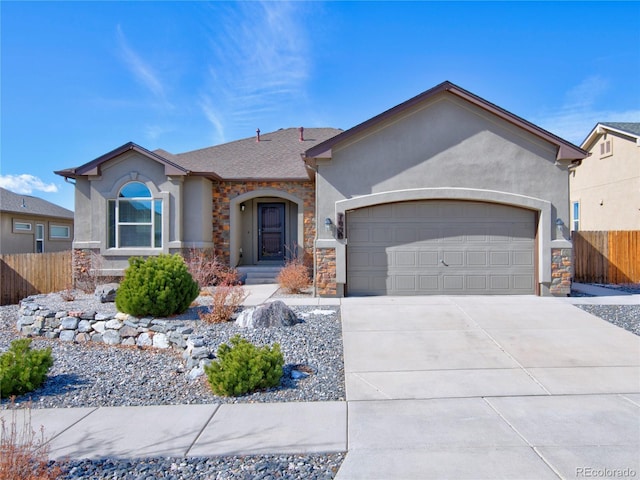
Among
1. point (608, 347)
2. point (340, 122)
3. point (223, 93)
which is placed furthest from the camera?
point (340, 122)

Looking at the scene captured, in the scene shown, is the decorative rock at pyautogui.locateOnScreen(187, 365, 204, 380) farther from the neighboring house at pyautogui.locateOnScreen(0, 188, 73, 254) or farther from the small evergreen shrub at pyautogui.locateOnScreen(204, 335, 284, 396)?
the neighboring house at pyautogui.locateOnScreen(0, 188, 73, 254)

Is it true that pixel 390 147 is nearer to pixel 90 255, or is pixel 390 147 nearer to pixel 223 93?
pixel 223 93

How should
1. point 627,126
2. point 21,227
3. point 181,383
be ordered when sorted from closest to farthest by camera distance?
point 181,383 < point 627,126 < point 21,227

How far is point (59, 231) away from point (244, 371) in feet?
80.0

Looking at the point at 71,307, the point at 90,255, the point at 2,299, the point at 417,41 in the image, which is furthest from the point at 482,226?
the point at 2,299

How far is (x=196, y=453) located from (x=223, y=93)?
1313 centimetres

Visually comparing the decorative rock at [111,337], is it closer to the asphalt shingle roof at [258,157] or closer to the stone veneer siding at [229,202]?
the stone veneer siding at [229,202]

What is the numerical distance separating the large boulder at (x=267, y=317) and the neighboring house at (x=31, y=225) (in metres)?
17.6

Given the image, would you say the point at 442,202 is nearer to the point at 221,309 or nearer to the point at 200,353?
the point at 221,309

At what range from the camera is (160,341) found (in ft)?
25.1

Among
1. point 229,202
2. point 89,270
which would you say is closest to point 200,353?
point 89,270

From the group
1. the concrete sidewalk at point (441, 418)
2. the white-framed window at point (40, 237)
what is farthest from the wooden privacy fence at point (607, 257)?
the white-framed window at point (40, 237)

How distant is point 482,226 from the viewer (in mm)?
10914

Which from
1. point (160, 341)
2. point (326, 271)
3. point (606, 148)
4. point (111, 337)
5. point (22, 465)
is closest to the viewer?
point (22, 465)
